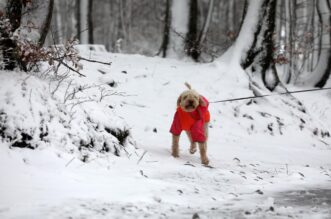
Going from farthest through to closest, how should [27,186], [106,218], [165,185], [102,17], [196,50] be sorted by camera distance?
[102,17]
[196,50]
[165,185]
[27,186]
[106,218]

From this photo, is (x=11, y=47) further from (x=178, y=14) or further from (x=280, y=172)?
(x=178, y=14)

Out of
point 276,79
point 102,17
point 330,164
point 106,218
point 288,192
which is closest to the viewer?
point 106,218

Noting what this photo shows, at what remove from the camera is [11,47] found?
481cm

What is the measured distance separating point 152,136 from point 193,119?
5.36 ft

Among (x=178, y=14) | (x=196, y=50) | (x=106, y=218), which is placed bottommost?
(x=106, y=218)

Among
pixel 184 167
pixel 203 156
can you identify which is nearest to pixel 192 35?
pixel 203 156

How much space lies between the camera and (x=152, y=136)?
7480mm

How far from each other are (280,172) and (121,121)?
2300 millimetres

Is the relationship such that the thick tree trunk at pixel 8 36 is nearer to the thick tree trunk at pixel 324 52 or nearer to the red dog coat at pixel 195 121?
the red dog coat at pixel 195 121

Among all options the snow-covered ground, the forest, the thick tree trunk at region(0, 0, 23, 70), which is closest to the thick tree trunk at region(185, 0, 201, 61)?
the forest

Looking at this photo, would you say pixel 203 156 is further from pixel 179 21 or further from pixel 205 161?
pixel 179 21

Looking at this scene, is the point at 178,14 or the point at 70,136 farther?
the point at 178,14

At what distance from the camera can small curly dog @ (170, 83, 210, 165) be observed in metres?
5.86

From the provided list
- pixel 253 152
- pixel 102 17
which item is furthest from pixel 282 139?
pixel 102 17
